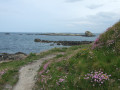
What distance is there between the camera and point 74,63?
9641 millimetres

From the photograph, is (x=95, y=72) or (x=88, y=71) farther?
(x=88, y=71)

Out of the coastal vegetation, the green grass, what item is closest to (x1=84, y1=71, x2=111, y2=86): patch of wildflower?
the coastal vegetation

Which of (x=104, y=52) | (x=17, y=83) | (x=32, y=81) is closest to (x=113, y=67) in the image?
(x=104, y=52)

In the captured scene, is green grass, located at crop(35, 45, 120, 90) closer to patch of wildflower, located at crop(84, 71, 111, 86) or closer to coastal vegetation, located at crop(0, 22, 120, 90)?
coastal vegetation, located at crop(0, 22, 120, 90)

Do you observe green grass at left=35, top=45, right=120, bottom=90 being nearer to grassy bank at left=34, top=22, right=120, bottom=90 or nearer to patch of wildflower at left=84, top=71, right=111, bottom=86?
grassy bank at left=34, top=22, right=120, bottom=90

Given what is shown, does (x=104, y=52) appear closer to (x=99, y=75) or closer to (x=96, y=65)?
(x=96, y=65)

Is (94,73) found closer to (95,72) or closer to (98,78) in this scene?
(95,72)

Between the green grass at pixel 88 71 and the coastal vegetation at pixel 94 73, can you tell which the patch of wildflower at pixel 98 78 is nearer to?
the coastal vegetation at pixel 94 73

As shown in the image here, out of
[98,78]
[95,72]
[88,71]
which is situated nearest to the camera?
[98,78]

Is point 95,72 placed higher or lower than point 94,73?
higher

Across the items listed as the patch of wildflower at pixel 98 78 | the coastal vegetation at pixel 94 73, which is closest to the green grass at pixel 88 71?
the coastal vegetation at pixel 94 73

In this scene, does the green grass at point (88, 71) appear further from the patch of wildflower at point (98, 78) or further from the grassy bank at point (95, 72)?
the patch of wildflower at point (98, 78)

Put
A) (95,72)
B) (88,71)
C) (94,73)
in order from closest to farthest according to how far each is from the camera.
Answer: (95,72) → (94,73) → (88,71)

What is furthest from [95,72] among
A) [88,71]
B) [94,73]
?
[88,71]
